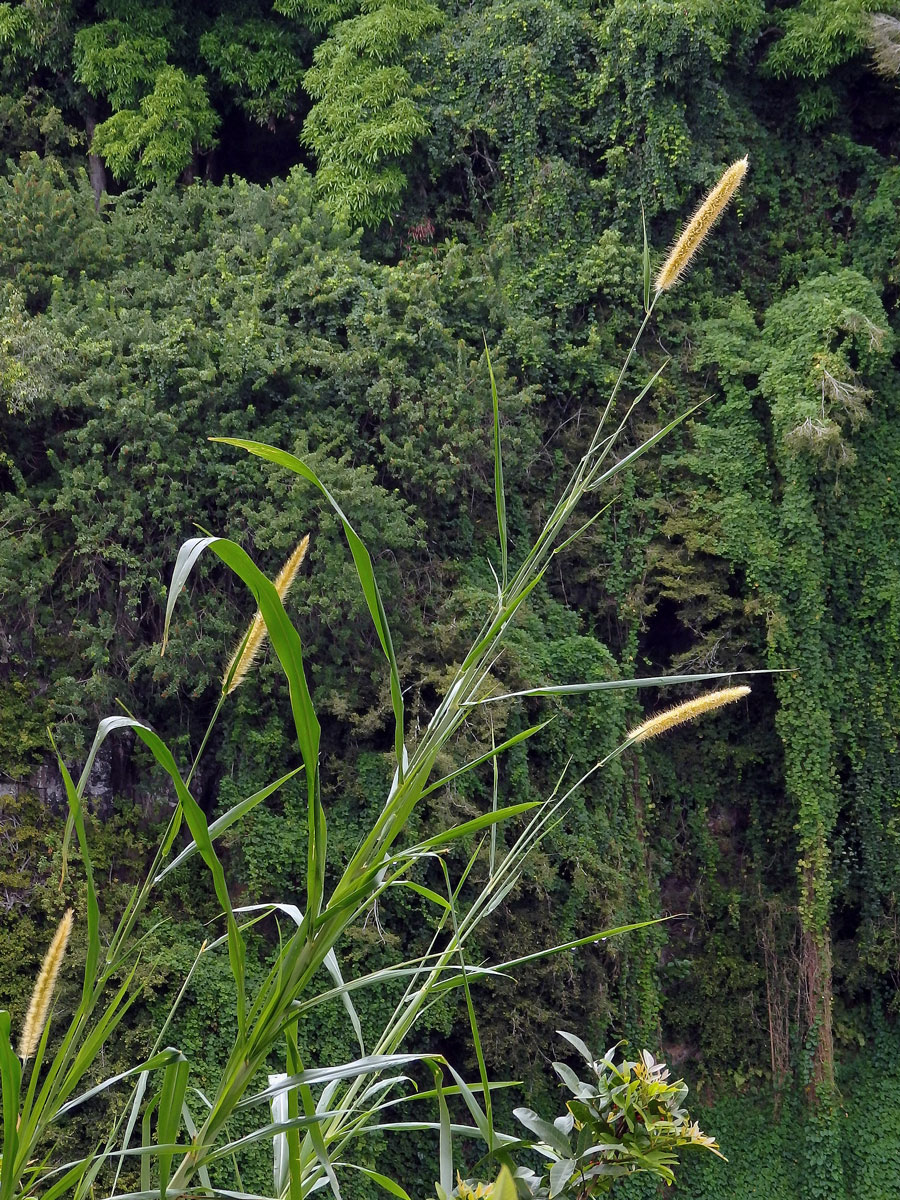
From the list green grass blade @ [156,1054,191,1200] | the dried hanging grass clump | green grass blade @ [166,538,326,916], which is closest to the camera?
green grass blade @ [166,538,326,916]

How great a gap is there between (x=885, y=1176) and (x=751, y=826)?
1.86 meters

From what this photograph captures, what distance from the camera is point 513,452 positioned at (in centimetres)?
601

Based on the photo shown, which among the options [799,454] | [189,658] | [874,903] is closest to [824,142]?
[799,454]

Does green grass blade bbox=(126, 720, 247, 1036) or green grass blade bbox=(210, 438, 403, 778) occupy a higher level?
green grass blade bbox=(210, 438, 403, 778)

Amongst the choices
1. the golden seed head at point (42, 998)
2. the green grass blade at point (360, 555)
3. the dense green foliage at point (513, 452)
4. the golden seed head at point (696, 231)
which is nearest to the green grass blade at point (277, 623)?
the green grass blade at point (360, 555)

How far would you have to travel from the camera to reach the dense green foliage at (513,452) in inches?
199

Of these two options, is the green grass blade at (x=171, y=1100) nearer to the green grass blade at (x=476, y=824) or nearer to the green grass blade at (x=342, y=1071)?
the green grass blade at (x=342, y=1071)

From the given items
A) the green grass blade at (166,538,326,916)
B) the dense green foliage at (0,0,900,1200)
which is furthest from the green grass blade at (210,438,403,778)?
the dense green foliage at (0,0,900,1200)

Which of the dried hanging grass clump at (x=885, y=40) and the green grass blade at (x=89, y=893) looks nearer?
the green grass blade at (x=89, y=893)

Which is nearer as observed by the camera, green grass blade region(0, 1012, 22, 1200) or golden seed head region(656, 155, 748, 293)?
green grass blade region(0, 1012, 22, 1200)

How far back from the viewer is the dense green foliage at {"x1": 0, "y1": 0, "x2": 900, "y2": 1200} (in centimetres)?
504

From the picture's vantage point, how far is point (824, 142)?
713 cm

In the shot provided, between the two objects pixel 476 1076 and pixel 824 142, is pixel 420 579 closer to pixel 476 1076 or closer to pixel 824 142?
pixel 476 1076

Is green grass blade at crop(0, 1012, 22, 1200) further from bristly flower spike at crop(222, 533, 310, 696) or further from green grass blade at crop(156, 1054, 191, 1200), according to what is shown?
bristly flower spike at crop(222, 533, 310, 696)
